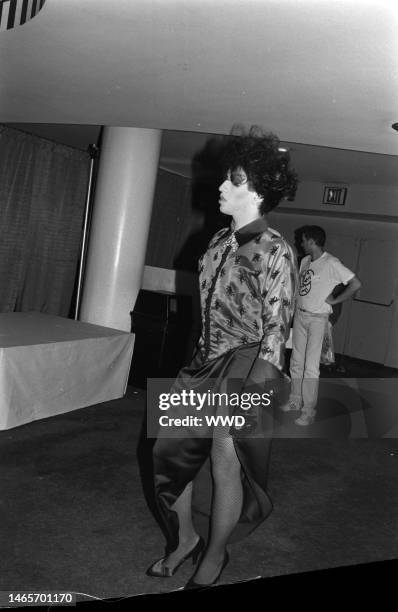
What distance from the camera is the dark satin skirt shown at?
184cm

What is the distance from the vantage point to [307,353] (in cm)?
424

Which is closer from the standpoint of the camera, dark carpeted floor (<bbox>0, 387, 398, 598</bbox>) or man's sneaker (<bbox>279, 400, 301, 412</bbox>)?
dark carpeted floor (<bbox>0, 387, 398, 598</bbox>)

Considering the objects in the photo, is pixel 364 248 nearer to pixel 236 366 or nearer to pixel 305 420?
pixel 305 420

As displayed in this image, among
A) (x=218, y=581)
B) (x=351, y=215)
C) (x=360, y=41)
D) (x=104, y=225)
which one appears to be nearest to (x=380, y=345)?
(x=351, y=215)

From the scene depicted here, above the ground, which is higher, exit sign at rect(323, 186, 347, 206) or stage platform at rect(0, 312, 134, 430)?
exit sign at rect(323, 186, 347, 206)

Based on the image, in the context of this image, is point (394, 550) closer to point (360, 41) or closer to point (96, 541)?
point (96, 541)

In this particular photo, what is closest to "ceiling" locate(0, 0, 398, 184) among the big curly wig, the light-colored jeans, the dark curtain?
the big curly wig

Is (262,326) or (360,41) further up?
(360,41)

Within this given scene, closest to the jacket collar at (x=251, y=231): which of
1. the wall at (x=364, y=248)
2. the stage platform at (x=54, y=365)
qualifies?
the stage platform at (x=54, y=365)

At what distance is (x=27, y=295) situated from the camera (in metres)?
6.29

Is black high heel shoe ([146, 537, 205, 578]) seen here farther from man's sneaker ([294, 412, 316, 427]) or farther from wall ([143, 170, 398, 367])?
wall ([143, 170, 398, 367])

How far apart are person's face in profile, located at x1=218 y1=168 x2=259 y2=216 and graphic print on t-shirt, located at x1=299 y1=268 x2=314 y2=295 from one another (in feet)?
7.76

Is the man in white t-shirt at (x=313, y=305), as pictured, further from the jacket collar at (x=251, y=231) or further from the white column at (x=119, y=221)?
the jacket collar at (x=251, y=231)

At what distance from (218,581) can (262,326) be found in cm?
86
